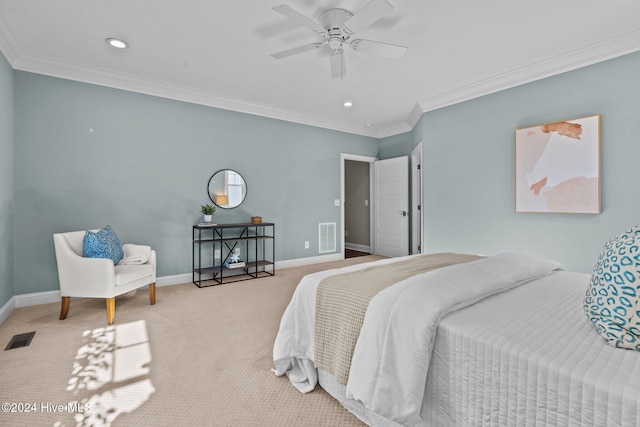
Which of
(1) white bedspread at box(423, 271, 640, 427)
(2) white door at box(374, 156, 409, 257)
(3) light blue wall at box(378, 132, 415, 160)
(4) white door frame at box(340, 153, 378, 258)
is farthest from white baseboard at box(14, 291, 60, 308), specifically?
(3) light blue wall at box(378, 132, 415, 160)

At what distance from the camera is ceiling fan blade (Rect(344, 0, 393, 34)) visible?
204cm

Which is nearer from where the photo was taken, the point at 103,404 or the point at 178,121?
the point at 103,404

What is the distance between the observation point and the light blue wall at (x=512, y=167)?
2.86 m

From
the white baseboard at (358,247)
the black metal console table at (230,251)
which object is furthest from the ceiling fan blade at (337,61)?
the white baseboard at (358,247)

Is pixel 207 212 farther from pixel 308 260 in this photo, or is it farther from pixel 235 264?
pixel 308 260

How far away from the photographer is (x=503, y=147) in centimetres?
368

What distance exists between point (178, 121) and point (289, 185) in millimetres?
1865

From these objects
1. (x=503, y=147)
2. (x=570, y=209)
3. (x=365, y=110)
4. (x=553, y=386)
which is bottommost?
(x=553, y=386)

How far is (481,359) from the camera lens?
1.09m

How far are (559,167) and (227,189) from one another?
402 cm

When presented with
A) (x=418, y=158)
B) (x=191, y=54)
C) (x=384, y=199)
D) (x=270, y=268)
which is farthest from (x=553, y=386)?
(x=384, y=199)

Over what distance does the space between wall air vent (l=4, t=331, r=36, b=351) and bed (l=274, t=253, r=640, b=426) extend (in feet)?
7.39

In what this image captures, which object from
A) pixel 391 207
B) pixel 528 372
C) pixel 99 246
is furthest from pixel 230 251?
pixel 528 372

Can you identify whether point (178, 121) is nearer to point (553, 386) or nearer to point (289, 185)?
point (289, 185)
